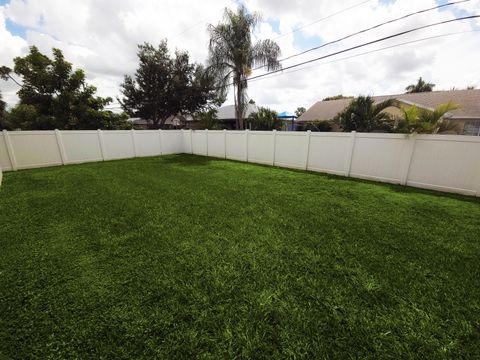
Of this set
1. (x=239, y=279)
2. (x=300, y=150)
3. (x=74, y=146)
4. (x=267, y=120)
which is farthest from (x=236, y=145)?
(x=239, y=279)

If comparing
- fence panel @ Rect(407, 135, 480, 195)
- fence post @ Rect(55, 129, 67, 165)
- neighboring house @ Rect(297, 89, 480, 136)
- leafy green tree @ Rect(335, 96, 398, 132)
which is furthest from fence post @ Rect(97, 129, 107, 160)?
neighboring house @ Rect(297, 89, 480, 136)

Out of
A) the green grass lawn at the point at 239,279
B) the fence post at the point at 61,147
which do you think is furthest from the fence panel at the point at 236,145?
the fence post at the point at 61,147

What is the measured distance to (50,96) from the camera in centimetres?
1332

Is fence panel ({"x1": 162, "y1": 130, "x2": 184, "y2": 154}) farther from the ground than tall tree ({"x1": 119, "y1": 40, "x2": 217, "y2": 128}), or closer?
closer

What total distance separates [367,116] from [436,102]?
9064 millimetres

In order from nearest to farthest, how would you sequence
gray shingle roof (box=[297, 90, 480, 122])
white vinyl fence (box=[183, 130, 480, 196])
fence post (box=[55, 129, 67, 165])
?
white vinyl fence (box=[183, 130, 480, 196]), fence post (box=[55, 129, 67, 165]), gray shingle roof (box=[297, 90, 480, 122])

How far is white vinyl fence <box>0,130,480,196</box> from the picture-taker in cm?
557

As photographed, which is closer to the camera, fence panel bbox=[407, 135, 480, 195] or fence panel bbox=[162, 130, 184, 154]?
fence panel bbox=[407, 135, 480, 195]

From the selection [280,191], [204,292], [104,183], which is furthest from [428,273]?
[104,183]

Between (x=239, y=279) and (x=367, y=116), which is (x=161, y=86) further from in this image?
(x=239, y=279)

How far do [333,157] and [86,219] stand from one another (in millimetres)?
7410

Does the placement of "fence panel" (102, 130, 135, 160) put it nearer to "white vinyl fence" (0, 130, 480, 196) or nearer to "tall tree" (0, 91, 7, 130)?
"white vinyl fence" (0, 130, 480, 196)

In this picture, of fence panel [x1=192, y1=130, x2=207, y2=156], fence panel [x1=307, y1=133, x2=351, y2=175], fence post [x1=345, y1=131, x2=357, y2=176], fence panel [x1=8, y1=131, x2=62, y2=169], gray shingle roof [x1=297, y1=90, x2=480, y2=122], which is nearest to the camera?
fence post [x1=345, y1=131, x2=357, y2=176]

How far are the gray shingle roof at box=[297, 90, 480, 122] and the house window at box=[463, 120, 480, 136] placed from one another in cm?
47
